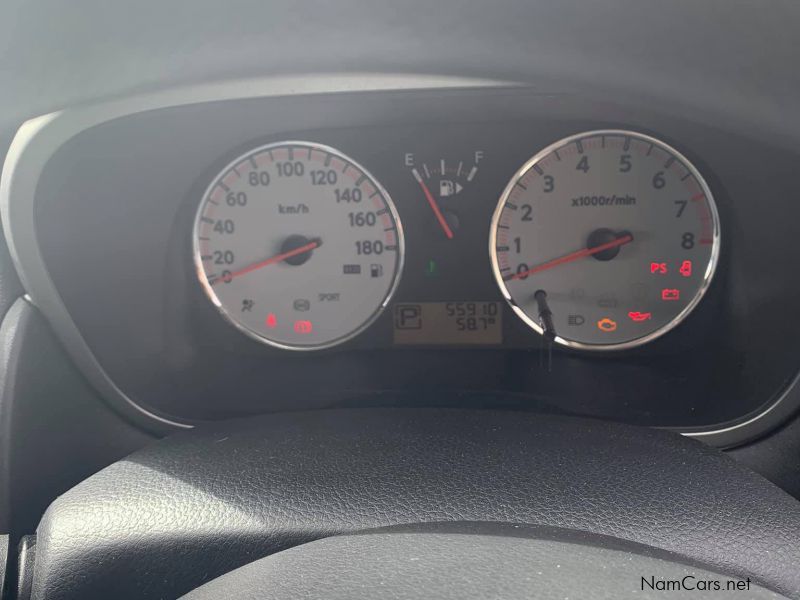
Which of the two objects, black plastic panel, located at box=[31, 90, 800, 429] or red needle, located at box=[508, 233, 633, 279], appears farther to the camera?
red needle, located at box=[508, 233, 633, 279]

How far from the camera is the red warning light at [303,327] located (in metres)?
2.40

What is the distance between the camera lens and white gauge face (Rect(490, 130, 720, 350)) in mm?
2217

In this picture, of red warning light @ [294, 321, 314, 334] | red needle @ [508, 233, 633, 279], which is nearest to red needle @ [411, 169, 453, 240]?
red needle @ [508, 233, 633, 279]

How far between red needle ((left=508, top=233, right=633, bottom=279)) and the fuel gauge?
226mm

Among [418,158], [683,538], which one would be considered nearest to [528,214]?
[418,158]

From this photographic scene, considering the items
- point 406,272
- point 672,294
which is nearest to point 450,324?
point 406,272

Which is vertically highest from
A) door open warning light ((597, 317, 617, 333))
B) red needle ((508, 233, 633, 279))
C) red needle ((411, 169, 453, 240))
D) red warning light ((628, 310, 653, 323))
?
red needle ((411, 169, 453, 240))

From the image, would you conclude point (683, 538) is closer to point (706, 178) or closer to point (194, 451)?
point (194, 451)

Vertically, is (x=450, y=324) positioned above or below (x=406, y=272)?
below

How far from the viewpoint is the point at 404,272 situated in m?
2.38

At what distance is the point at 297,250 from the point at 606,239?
811 mm

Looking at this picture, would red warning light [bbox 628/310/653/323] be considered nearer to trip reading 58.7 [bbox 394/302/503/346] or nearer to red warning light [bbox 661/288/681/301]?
red warning light [bbox 661/288/681/301]

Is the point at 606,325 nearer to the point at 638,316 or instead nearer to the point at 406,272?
the point at 638,316

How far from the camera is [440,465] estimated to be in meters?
1.50
